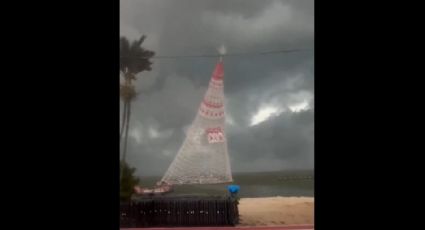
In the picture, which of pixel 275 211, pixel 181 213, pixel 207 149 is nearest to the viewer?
pixel 181 213

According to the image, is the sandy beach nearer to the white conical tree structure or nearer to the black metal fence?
the black metal fence

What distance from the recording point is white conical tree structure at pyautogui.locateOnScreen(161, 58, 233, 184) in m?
6.35

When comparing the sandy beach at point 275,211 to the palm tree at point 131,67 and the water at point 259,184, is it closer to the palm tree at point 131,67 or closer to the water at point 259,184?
the water at point 259,184

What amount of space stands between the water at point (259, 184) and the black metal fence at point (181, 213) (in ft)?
2.28

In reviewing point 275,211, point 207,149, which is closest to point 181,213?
point 275,211

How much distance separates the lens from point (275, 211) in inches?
231

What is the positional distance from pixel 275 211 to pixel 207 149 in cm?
129

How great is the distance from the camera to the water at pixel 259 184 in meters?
6.09

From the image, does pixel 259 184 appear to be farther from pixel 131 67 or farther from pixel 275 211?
pixel 131 67

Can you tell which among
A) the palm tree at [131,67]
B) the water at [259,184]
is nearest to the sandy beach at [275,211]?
the water at [259,184]
